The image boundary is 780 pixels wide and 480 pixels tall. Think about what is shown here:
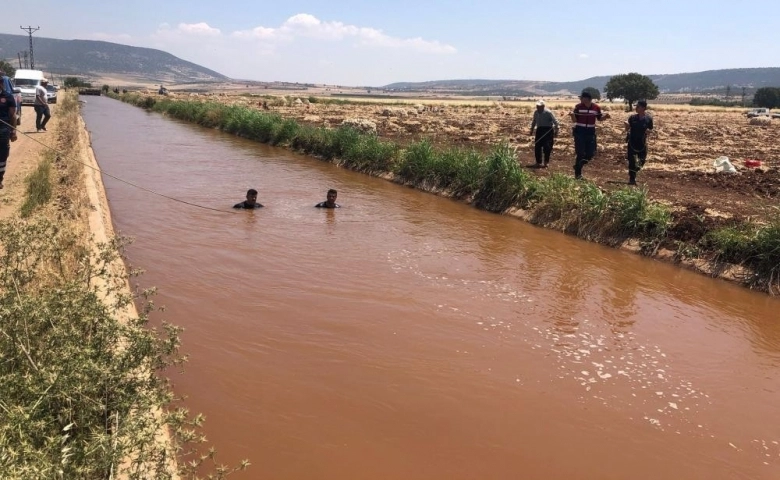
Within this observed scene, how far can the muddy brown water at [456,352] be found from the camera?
4.30 meters

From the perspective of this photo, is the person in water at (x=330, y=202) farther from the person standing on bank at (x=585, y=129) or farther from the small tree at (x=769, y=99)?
the small tree at (x=769, y=99)

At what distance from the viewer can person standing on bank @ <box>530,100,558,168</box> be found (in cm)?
1446

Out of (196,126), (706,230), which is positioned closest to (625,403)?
(706,230)

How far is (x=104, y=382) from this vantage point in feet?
9.87

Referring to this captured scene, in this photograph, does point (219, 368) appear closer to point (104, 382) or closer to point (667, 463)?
point (104, 382)

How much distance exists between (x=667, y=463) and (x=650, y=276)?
492cm

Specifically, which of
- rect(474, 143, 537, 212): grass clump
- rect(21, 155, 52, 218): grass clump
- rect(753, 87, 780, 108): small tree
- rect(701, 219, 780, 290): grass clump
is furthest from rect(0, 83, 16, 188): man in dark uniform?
rect(753, 87, 780, 108): small tree

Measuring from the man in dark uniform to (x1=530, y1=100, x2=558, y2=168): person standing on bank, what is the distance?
11.2 metres

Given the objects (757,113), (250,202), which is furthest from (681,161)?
(757,113)

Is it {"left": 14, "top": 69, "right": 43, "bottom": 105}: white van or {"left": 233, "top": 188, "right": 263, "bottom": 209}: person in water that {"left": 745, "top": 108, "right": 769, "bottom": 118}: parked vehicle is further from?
{"left": 14, "top": 69, "right": 43, "bottom": 105}: white van

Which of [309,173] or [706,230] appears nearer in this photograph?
[706,230]

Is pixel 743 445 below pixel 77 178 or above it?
below

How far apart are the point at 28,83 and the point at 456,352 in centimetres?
3812

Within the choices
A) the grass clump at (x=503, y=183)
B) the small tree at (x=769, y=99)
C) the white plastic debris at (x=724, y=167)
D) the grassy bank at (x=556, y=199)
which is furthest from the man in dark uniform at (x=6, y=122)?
the small tree at (x=769, y=99)
